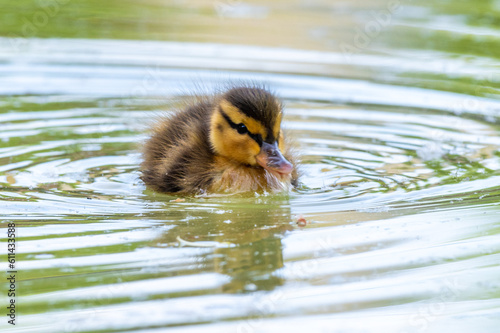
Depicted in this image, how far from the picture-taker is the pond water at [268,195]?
11.0ft

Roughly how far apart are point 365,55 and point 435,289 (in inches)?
244

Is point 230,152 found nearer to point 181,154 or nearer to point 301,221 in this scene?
point 181,154

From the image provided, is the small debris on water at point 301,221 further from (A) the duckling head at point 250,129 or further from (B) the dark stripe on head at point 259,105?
(B) the dark stripe on head at point 259,105

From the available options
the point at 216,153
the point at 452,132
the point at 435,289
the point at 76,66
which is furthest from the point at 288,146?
the point at 76,66

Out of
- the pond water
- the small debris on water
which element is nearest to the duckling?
the pond water

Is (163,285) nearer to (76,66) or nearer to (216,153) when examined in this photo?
(216,153)

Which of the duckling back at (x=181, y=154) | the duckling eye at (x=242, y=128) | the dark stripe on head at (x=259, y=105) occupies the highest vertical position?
the dark stripe on head at (x=259, y=105)

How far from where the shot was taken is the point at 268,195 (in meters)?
5.00

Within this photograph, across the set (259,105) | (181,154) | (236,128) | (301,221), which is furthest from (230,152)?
(301,221)

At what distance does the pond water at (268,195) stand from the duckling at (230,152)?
0.47 feet

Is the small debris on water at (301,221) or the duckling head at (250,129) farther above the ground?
the duckling head at (250,129)

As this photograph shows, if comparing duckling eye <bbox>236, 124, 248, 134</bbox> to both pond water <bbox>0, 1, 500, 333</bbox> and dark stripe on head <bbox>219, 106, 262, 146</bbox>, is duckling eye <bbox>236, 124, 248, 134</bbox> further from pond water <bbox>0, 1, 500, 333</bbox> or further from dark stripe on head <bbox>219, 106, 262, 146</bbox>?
pond water <bbox>0, 1, 500, 333</bbox>

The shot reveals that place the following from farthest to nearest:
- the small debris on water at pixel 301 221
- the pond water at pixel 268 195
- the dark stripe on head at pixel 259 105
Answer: the dark stripe on head at pixel 259 105 → the small debris on water at pixel 301 221 → the pond water at pixel 268 195

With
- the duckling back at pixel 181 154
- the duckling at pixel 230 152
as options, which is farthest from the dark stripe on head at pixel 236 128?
the duckling back at pixel 181 154
